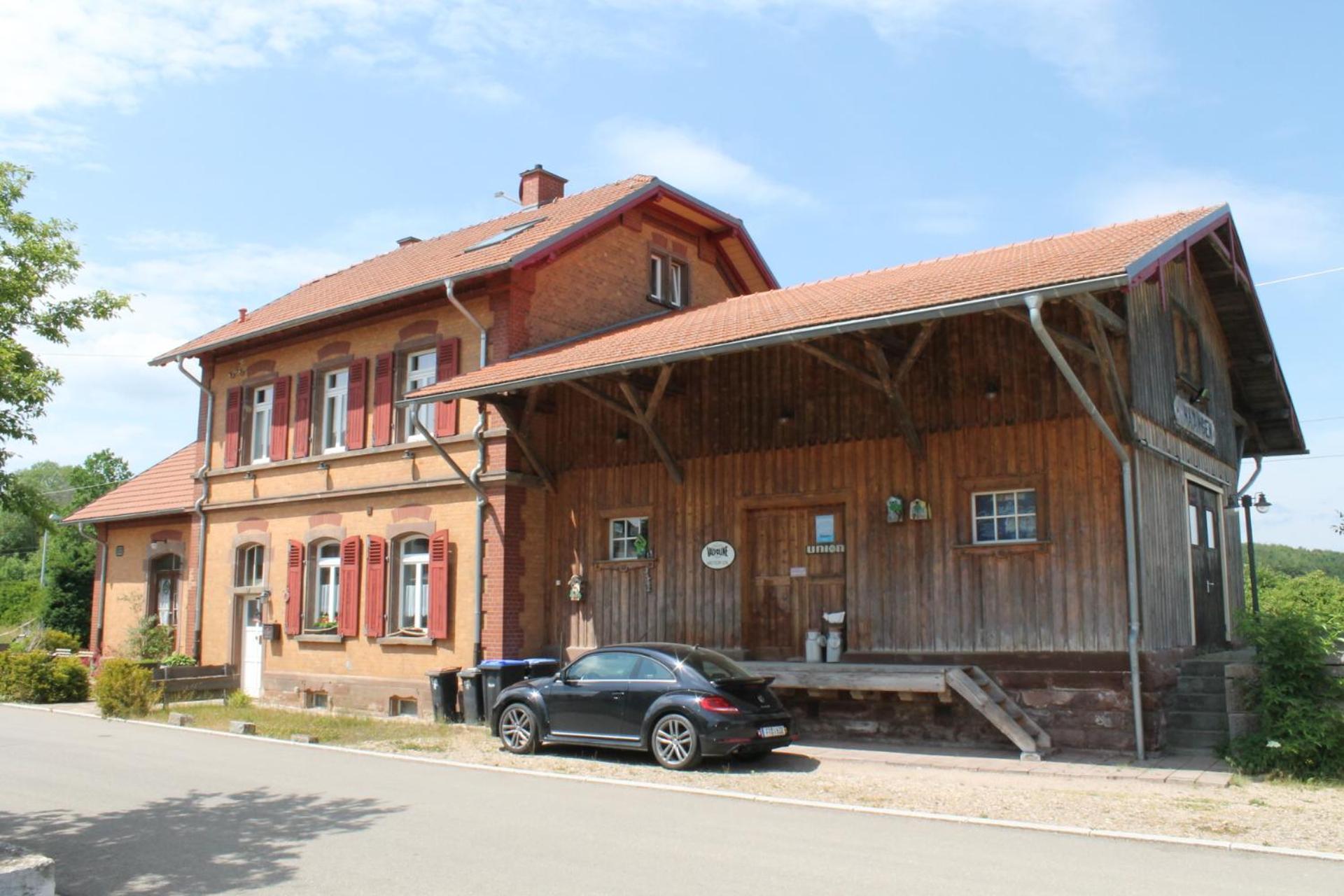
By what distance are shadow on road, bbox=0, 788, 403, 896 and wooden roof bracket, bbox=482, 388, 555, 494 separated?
7430 millimetres

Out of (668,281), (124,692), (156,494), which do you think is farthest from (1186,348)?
(156,494)

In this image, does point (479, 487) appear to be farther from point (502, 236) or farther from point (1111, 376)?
point (1111, 376)

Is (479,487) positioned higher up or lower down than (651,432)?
lower down

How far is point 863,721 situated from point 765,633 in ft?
6.88

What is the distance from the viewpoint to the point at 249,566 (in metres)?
22.4

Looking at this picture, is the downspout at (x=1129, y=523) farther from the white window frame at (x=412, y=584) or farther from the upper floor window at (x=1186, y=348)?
the white window frame at (x=412, y=584)

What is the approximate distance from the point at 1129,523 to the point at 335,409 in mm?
13988

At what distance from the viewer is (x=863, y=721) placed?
14102mm

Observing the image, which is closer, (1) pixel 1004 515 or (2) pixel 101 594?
(1) pixel 1004 515

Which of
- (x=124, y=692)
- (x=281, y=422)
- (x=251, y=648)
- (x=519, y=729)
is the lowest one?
(x=519, y=729)

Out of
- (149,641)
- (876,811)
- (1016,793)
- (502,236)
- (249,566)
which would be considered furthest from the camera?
(149,641)

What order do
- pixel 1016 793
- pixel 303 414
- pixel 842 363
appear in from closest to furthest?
pixel 1016 793, pixel 842 363, pixel 303 414

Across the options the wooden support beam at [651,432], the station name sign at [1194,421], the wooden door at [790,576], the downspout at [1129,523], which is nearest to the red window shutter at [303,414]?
the wooden support beam at [651,432]

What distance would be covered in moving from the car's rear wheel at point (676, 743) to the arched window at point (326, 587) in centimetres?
960
